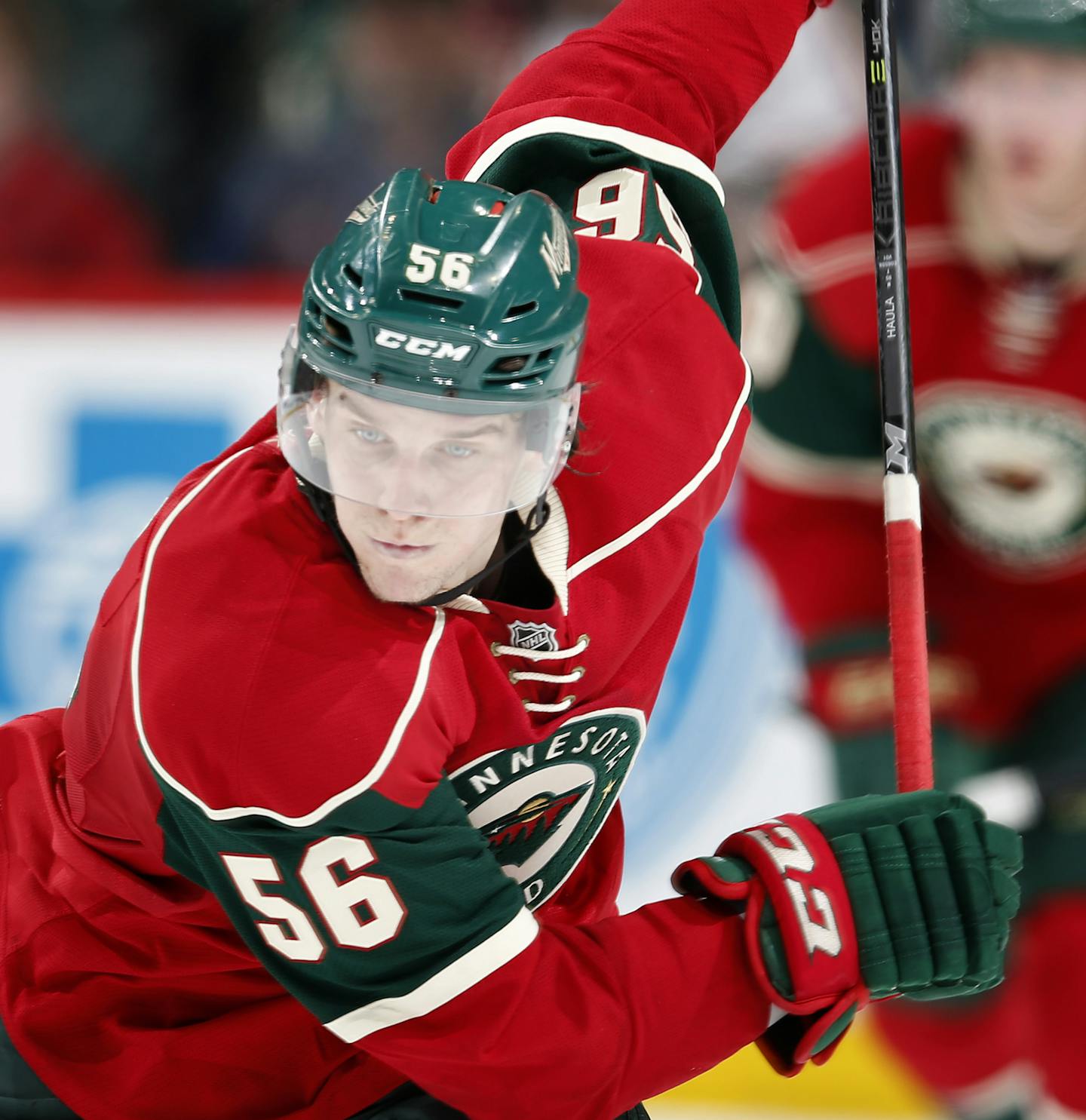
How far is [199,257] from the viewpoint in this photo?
11.7 feet

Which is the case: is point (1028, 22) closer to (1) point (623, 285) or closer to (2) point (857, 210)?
(2) point (857, 210)

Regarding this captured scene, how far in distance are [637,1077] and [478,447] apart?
1.72 feet

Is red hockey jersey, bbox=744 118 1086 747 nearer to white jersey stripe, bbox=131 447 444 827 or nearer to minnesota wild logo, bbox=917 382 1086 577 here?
minnesota wild logo, bbox=917 382 1086 577

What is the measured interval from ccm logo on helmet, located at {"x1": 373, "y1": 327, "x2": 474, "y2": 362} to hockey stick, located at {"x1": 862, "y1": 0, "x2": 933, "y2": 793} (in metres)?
0.59

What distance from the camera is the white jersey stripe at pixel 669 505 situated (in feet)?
5.08

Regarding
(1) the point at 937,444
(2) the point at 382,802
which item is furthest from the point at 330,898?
(1) the point at 937,444

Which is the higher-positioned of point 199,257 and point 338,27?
point 338,27

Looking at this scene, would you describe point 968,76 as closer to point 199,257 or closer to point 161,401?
point 161,401

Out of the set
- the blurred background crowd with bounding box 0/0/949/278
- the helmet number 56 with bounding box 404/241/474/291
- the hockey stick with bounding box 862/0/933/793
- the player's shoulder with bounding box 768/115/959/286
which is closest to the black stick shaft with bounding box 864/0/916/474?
the hockey stick with bounding box 862/0/933/793

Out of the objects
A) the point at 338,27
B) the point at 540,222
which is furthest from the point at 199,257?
the point at 540,222

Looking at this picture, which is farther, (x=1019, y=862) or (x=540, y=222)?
(x=1019, y=862)

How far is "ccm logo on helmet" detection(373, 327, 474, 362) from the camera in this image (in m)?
1.32

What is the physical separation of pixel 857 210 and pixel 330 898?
129 centimetres

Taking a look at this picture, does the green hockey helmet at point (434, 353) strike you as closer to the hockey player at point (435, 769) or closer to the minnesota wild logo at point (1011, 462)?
the hockey player at point (435, 769)
